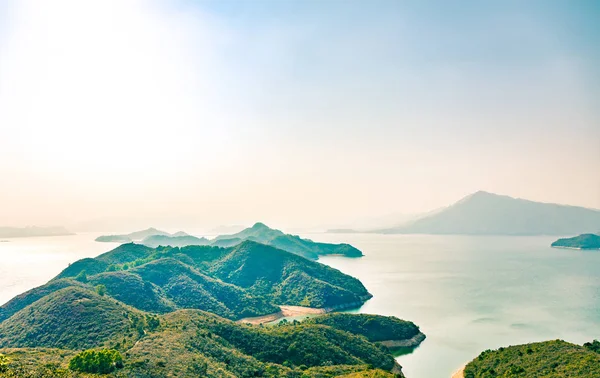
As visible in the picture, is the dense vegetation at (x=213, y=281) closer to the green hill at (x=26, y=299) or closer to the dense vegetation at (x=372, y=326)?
the green hill at (x=26, y=299)

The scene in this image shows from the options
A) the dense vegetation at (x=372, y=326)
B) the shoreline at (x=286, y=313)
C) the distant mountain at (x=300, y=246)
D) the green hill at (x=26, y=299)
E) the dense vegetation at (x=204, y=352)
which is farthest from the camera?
the distant mountain at (x=300, y=246)

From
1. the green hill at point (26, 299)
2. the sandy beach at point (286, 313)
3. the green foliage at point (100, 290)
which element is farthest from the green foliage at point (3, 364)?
the sandy beach at point (286, 313)

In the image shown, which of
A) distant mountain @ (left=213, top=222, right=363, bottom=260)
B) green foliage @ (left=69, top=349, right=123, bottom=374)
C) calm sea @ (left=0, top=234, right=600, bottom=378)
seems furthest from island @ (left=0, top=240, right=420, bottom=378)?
distant mountain @ (left=213, top=222, right=363, bottom=260)

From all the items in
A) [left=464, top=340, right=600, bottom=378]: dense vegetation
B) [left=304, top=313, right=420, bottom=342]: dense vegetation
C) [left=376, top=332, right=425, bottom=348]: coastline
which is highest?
[left=464, top=340, right=600, bottom=378]: dense vegetation

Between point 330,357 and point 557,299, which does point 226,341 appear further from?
point 557,299

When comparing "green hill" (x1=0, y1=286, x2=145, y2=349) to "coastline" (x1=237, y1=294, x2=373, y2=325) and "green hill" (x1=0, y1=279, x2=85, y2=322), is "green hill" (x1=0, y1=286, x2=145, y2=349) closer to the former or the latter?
"green hill" (x1=0, y1=279, x2=85, y2=322)

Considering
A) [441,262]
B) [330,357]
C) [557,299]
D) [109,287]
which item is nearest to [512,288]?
[557,299]

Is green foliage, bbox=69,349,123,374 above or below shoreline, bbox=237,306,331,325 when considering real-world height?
above
